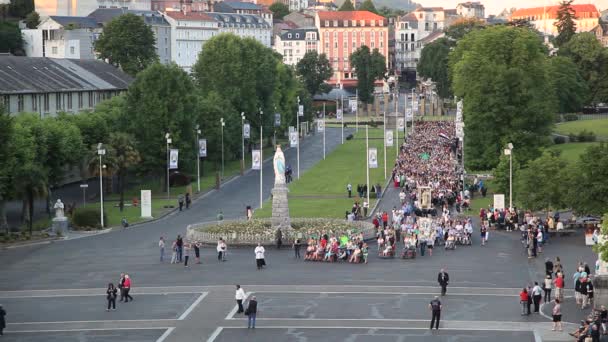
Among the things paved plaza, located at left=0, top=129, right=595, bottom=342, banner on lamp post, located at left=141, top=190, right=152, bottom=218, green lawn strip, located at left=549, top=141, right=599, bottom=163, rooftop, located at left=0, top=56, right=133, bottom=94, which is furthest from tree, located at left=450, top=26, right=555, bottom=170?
rooftop, located at left=0, top=56, right=133, bottom=94

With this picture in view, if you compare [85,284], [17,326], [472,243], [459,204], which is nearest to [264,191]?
[459,204]

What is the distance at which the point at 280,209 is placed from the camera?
70062 millimetres

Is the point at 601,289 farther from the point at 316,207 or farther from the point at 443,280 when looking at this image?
the point at 316,207

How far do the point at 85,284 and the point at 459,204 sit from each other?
34477 mm

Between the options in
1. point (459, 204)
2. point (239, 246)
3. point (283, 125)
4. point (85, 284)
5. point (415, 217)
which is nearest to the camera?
point (85, 284)

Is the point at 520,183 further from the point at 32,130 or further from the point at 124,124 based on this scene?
the point at 124,124

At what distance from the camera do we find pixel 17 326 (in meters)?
47.1

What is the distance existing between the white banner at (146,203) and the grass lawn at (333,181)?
6861 millimetres

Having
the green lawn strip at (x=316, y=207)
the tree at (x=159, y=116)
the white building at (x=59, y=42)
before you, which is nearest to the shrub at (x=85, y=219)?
the green lawn strip at (x=316, y=207)

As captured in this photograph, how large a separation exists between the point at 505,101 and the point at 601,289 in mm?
58374

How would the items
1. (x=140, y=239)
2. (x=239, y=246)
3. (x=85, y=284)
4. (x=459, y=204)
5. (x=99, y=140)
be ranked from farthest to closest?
(x=99, y=140)
(x=459, y=204)
(x=140, y=239)
(x=239, y=246)
(x=85, y=284)

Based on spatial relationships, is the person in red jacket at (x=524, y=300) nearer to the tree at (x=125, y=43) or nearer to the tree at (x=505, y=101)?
the tree at (x=505, y=101)

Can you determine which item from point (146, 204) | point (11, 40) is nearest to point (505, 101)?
point (146, 204)

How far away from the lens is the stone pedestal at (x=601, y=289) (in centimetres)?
4816
